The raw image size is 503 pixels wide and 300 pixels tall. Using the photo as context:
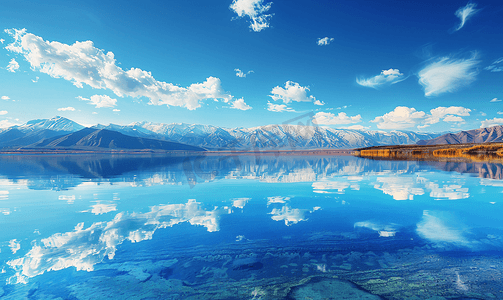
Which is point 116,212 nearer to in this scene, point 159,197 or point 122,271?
point 159,197

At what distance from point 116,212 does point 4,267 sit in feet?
21.0

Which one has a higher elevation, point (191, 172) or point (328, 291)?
point (191, 172)

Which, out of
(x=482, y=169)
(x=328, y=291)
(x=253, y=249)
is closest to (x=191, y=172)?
(x=253, y=249)

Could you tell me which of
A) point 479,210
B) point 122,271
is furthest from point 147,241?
point 479,210

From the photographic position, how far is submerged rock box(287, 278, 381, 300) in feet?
19.9

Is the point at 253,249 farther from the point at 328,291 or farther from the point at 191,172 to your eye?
the point at 191,172

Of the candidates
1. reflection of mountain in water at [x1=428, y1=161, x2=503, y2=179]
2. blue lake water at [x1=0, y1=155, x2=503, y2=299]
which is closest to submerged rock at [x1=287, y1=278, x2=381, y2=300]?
blue lake water at [x1=0, y1=155, x2=503, y2=299]

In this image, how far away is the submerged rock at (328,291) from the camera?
6070 millimetres

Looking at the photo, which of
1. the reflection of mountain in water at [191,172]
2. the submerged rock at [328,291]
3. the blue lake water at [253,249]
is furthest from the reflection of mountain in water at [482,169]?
the submerged rock at [328,291]

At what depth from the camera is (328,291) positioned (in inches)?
248

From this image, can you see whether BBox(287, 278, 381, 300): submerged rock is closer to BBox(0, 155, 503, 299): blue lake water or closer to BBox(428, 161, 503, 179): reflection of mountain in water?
BBox(0, 155, 503, 299): blue lake water

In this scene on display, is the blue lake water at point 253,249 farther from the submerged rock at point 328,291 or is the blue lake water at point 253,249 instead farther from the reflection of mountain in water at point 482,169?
the reflection of mountain in water at point 482,169

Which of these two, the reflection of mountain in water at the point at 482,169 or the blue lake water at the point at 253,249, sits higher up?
the reflection of mountain in water at the point at 482,169

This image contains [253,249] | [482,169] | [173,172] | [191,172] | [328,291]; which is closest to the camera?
[328,291]
